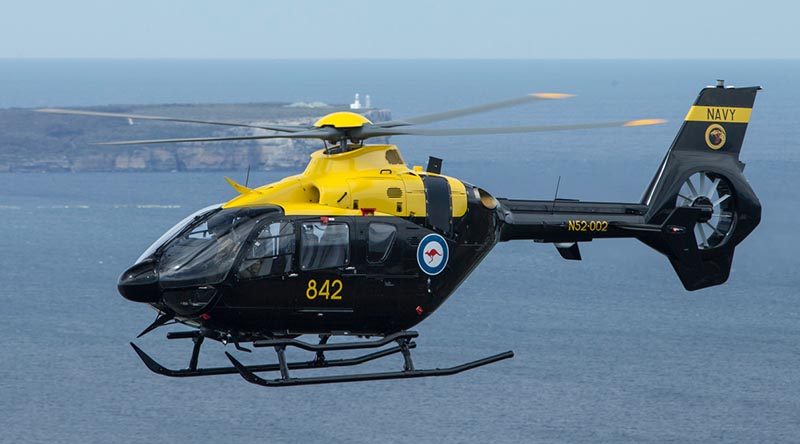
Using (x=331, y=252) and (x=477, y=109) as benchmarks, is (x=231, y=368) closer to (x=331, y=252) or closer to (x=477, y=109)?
(x=331, y=252)

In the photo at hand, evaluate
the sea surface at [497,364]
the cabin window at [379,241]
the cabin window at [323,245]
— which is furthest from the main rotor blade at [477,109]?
the sea surface at [497,364]

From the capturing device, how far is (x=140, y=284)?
59.2 feet

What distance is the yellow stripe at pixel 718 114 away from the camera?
75.6ft

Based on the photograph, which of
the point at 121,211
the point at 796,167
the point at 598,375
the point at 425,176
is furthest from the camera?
the point at 796,167

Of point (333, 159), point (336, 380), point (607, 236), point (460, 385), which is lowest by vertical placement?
point (460, 385)

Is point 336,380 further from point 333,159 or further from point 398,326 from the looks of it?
point 333,159

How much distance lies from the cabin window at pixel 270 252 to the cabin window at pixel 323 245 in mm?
210

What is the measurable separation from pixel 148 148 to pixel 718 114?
155431mm

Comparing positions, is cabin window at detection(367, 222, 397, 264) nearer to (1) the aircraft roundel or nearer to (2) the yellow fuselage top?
(2) the yellow fuselage top

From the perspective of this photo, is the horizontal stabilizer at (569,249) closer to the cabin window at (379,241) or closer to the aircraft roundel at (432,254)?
the aircraft roundel at (432,254)

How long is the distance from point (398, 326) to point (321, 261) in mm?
1879

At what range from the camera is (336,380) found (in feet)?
60.0

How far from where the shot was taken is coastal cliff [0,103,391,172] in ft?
535

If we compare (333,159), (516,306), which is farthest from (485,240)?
(516,306)
